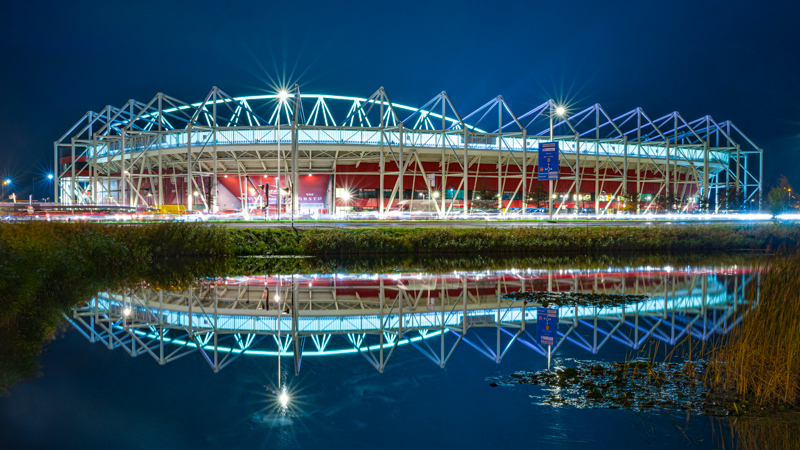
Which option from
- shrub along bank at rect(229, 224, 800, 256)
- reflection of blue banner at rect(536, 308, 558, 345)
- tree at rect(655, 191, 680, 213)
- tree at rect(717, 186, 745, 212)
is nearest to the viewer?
reflection of blue banner at rect(536, 308, 558, 345)

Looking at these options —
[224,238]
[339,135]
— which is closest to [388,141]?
[339,135]

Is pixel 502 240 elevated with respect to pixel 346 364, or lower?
elevated

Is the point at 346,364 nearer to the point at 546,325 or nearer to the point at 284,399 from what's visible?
the point at 284,399

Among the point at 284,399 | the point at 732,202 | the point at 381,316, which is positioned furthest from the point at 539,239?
the point at 732,202

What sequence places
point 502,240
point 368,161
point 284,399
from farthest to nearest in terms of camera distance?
point 368,161 → point 502,240 → point 284,399

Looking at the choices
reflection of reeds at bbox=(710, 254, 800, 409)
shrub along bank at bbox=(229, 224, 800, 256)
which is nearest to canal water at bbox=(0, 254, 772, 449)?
reflection of reeds at bbox=(710, 254, 800, 409)

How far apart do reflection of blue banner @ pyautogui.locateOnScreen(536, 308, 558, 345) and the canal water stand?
185mm

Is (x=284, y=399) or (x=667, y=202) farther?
(x=667, y=202)

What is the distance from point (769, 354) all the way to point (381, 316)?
7.98 metres

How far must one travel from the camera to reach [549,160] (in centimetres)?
3180

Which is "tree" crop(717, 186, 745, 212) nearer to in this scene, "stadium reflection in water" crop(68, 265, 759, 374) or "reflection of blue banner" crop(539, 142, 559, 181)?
"reflection of blue banner" crop(539, 142, 559, 181)

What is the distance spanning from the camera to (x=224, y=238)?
28.9m

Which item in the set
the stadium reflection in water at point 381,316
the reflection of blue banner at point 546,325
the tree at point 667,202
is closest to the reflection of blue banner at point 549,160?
the stadium reflection in water at point 381,316

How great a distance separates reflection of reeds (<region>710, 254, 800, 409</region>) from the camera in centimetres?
663
